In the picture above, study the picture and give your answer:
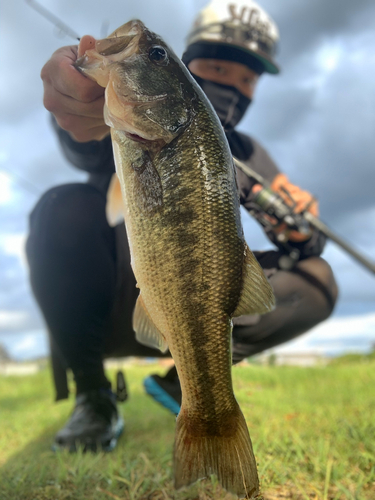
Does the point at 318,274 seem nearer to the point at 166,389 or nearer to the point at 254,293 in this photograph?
the point at 166,389

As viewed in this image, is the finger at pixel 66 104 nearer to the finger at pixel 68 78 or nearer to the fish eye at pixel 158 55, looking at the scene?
the finger at pixel 68 78

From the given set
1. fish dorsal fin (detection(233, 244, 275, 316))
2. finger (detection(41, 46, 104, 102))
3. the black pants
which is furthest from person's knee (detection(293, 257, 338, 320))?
finger (detection(41, 46, 104, 102))

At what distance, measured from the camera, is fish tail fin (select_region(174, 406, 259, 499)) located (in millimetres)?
1318

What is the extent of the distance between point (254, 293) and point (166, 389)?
1340 millimetres

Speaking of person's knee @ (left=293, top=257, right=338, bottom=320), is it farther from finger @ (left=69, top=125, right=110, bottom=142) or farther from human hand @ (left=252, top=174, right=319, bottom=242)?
Result: finger @ (left=69, top=125, right=110, bottom=142)

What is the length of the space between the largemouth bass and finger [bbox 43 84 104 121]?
187mm

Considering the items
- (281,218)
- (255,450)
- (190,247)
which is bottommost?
(255,450)

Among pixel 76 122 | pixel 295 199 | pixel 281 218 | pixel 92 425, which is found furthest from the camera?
pixel 295 199

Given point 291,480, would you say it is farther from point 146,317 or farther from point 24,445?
point 24,445

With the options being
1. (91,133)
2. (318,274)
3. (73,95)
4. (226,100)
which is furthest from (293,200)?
(73,95)

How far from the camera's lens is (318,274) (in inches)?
114

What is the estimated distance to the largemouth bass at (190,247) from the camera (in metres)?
1.39

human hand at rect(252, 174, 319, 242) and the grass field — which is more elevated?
human hand at rect(252, 174, 319, 242)

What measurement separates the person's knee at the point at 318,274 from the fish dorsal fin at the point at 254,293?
4.90ft
